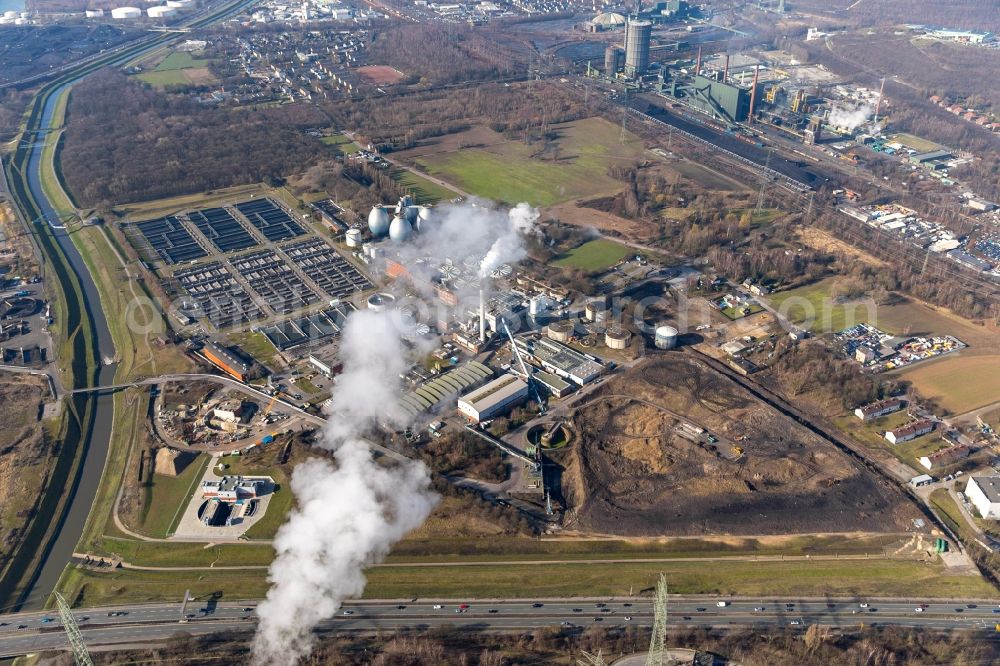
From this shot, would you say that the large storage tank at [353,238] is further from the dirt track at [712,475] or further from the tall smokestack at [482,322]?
the dirt track at [712,475]

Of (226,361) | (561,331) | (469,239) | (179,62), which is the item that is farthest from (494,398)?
(179,62)

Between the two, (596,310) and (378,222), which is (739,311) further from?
(378,222)

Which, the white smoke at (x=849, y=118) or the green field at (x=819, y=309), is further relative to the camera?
the white smoke at (x=849, y=118)

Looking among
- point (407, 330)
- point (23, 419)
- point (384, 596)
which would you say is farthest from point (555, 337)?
point (23, 419)

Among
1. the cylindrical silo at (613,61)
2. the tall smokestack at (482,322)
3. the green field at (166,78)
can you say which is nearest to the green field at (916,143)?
the cylindrical silo at (613,61)

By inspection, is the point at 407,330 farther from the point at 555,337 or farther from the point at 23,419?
the point at 23,419

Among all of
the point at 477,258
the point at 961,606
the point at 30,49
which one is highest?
the point at 30,49
